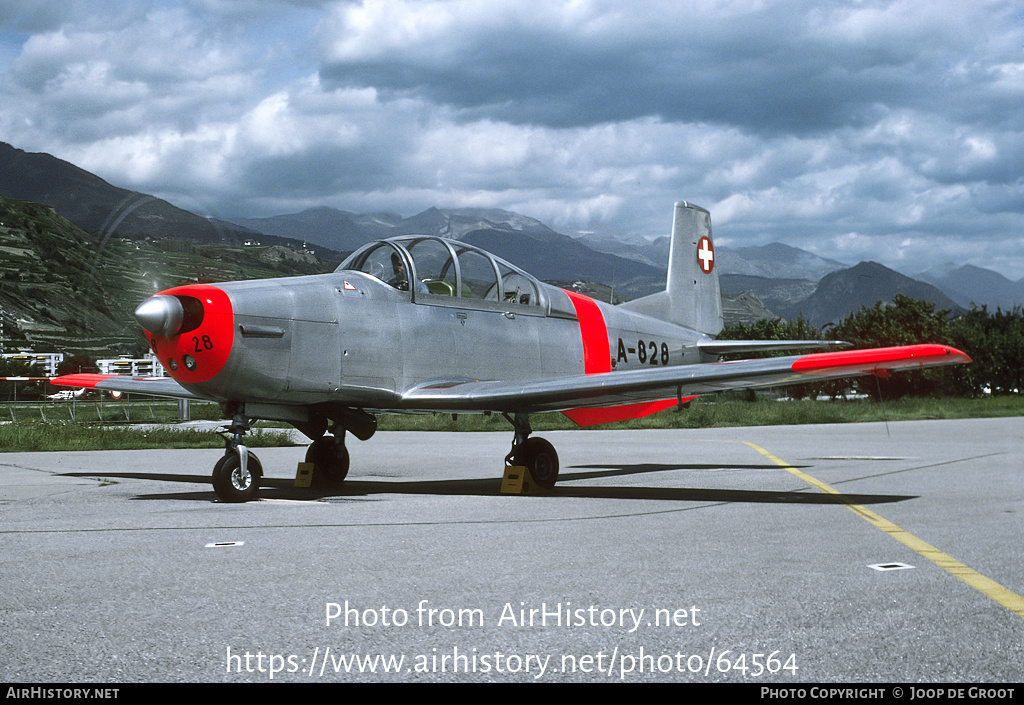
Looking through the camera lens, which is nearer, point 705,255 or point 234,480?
point 234,480

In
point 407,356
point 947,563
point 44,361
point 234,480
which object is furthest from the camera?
point 44,361

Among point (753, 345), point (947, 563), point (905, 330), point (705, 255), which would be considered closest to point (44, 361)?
point (905, 330)

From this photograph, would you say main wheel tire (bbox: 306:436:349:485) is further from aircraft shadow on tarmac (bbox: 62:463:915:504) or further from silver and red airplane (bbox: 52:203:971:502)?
aircraft shadow on tarmac (bbox: 62:463:915:504)

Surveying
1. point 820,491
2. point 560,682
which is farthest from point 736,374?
point 560,682

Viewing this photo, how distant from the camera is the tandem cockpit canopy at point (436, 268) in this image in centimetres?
998

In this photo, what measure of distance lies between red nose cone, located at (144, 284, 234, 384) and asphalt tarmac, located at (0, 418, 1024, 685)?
4.34 ft

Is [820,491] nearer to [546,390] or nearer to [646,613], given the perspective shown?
[546,390]

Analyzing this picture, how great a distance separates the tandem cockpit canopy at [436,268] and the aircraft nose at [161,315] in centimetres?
215

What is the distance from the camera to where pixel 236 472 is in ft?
28.3

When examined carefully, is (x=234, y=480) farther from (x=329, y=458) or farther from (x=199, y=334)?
(x=329, y=458)

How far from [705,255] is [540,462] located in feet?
22.6

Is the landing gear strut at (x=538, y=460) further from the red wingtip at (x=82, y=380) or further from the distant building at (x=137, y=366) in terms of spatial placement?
the distant building at (x=137, y=366)

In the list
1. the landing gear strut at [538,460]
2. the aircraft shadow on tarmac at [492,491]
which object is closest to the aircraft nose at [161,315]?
the aircraft shadow on tarmac at [492,491]

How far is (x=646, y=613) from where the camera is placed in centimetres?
381
